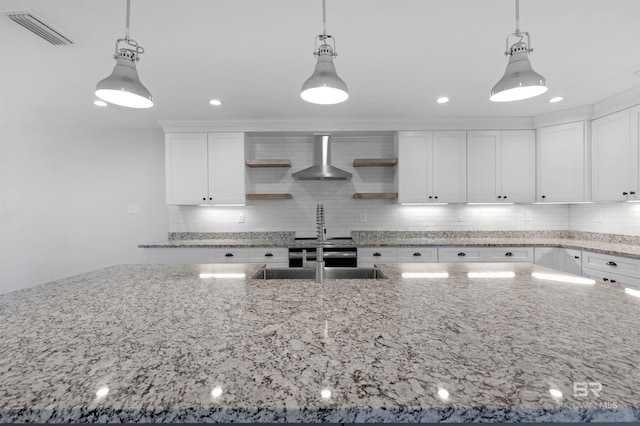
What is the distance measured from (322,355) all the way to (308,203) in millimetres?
3391

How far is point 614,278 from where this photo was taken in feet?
8.82

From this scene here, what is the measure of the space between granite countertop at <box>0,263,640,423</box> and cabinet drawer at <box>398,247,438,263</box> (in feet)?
7.26

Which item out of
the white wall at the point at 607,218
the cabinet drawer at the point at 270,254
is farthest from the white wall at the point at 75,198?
the white wall at the point at 607,218

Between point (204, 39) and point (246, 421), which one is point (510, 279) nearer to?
point (246, 421)

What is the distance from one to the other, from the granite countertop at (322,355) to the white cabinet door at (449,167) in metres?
2.59

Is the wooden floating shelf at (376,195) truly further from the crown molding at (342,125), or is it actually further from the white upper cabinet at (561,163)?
the white upper cabinet at (561,163)

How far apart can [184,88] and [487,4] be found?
8.25ft

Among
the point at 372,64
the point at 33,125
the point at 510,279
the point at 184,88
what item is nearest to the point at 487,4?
the point at 372,64

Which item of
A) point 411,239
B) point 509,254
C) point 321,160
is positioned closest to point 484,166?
point 509,254

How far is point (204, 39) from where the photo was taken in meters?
1.92

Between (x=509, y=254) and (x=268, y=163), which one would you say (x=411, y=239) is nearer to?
(x=509, y=254)

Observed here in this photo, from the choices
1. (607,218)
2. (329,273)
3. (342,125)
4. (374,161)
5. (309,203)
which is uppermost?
(342,125)

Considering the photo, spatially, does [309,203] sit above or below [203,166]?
below

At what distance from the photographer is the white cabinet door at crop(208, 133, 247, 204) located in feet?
12.0
